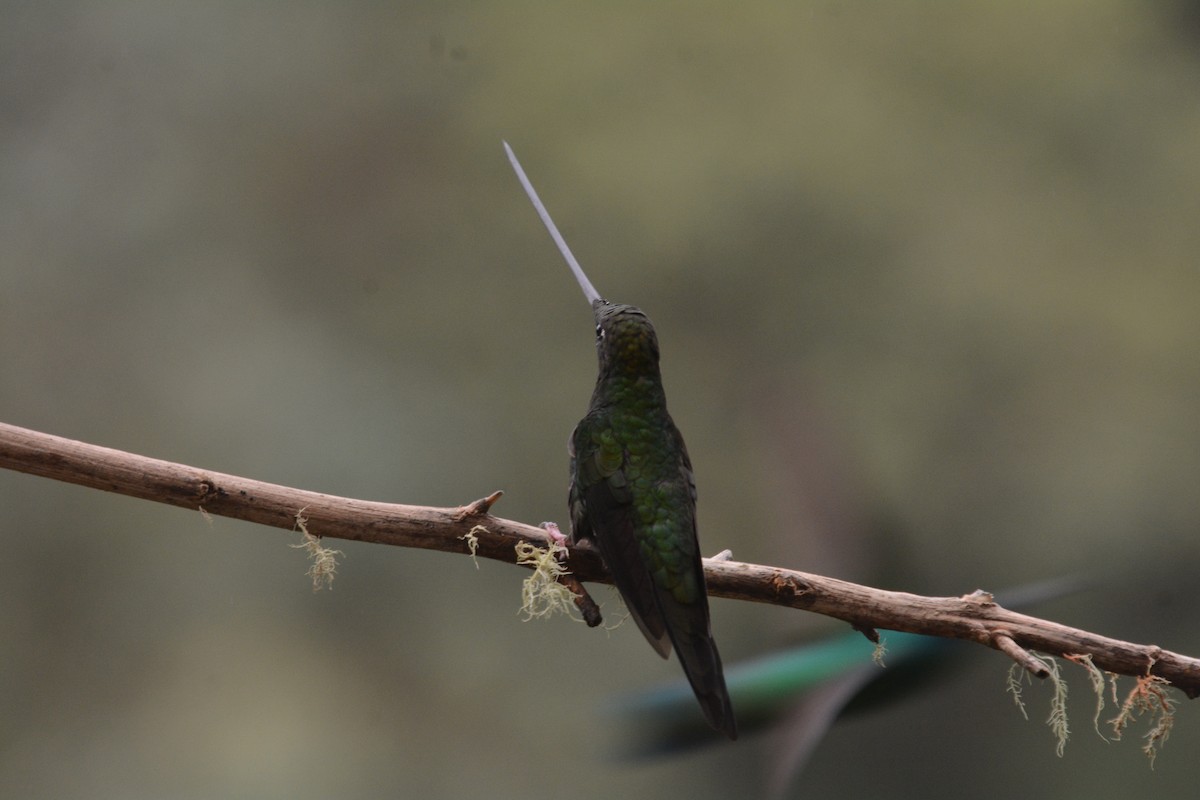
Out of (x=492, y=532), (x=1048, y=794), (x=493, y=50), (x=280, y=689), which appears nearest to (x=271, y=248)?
(x=493, y=50)

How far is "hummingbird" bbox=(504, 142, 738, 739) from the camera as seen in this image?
1531 millimetres

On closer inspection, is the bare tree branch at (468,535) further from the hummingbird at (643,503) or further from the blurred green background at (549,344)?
the blurred green background at (549,344)

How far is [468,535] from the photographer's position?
4.92ft

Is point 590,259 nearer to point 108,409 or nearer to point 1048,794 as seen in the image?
point 108,409

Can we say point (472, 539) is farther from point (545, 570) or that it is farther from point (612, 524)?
point (612, 524)

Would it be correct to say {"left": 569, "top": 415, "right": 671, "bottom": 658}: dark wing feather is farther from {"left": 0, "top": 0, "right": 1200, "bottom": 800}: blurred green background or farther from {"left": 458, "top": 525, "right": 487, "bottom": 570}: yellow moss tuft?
{"left": 0, "top": 0, "right": 1200, "bottom": 800}: blurred green background

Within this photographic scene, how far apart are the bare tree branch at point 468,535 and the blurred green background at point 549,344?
1.74m

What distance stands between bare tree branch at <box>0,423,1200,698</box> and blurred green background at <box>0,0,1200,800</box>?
174 centimetres

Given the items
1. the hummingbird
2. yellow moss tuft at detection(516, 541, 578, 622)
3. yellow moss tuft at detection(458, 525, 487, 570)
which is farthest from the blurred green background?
yellow moss tuft at detection(458, 525, 487, 570)

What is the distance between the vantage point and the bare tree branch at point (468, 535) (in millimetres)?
1453

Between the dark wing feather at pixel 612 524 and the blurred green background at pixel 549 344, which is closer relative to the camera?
the dark wing feather at pixel 612 524

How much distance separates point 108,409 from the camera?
3326 mm

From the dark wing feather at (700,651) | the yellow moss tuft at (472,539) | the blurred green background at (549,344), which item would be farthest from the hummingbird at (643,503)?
the blurred green background at (549,344)

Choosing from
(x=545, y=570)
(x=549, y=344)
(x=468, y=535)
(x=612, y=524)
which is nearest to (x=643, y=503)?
(x=612, y=524)
